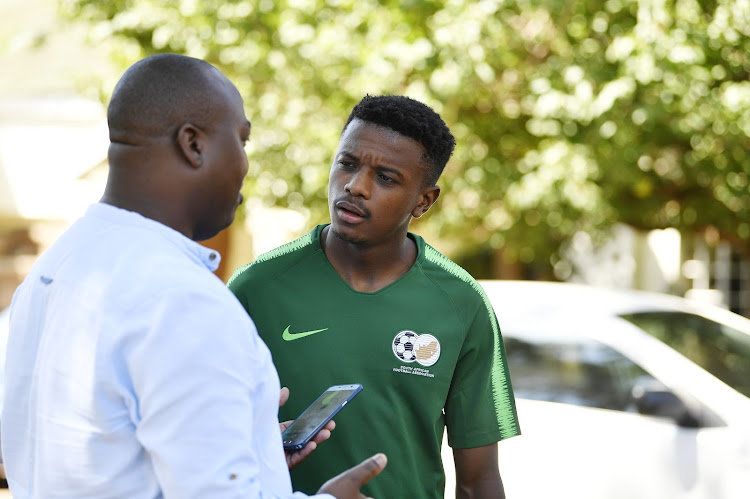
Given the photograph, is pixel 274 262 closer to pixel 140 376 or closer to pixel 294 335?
pixel 294 335

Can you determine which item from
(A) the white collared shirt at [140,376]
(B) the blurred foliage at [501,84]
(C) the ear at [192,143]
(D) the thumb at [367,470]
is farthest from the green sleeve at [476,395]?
(B) the blurred foliage at [501,84]

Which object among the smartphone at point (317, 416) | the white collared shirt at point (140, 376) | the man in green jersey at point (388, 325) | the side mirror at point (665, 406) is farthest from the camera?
the side mirror at point (665, 406)

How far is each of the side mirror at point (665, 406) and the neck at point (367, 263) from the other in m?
2.46

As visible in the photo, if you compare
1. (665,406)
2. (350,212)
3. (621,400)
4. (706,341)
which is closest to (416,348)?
(350,212)

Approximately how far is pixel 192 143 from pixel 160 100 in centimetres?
9

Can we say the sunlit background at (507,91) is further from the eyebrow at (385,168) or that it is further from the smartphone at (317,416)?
the smartphone at (317,416)

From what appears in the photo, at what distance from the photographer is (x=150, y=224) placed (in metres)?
1.47

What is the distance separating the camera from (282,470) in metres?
1.52

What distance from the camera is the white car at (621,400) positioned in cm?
450

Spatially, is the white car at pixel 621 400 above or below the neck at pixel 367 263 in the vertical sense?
below

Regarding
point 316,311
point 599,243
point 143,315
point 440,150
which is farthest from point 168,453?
point 599,243

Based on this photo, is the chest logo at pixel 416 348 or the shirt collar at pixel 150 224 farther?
the chest logo at pixel 416 348

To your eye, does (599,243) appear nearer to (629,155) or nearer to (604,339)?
(629,155)

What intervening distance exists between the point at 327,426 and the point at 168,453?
619 mm
